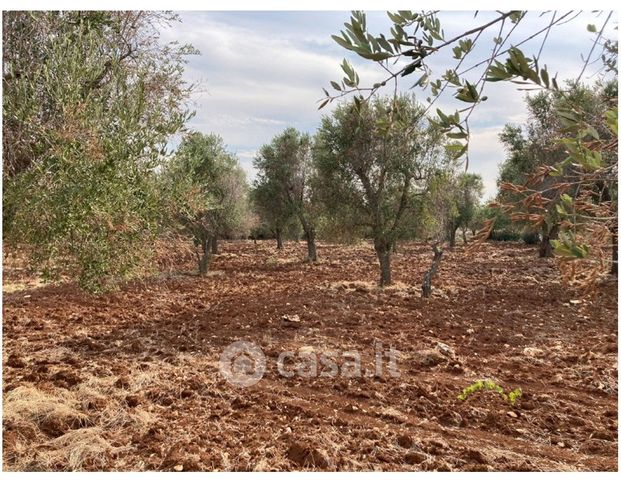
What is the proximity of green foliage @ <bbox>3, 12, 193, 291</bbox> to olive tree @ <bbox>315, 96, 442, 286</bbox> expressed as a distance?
1041 cm

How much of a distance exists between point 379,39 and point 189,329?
8526 millimetres

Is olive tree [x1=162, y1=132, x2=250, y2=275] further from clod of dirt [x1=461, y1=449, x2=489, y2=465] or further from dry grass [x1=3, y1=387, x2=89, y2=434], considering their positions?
clod of dirt [x1=461, y1=449, x2=489, y2=465]

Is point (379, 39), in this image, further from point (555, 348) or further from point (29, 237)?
point (555, 348)

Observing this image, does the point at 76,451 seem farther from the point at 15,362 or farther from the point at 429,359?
the point at 429,359

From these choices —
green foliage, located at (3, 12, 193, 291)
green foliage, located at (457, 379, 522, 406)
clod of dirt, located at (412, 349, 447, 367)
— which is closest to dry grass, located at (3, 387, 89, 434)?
green foliage, located at (3, 12, 193, 291)

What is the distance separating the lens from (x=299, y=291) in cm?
1453

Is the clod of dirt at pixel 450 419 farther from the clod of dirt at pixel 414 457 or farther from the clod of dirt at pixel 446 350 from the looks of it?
the clod of dirt at pixel 446 350

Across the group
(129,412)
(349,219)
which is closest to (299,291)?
(349,219)

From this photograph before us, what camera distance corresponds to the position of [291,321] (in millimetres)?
10125

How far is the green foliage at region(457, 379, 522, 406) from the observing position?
5.86 meters

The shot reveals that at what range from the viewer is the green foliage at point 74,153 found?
4910mm

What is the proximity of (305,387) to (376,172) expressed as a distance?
426 inches

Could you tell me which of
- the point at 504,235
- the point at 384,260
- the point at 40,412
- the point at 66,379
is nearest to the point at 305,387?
the point at 40,412

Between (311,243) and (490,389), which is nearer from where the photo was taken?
(490,389)
